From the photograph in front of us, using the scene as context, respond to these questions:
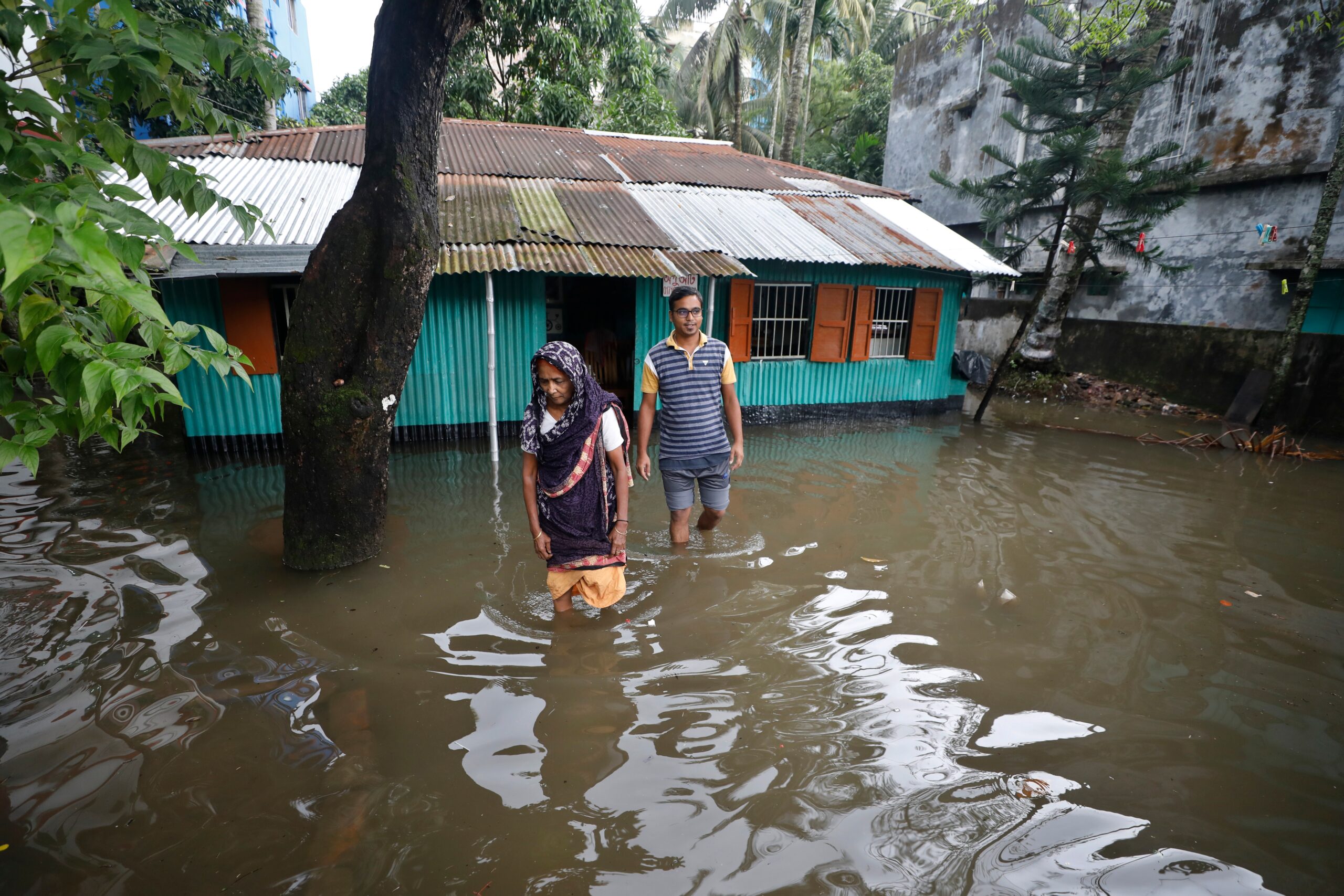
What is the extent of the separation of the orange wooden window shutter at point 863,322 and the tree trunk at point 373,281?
703cm

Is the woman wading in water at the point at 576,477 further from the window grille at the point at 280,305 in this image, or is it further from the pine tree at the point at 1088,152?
the pine tree at the point at 1088,152

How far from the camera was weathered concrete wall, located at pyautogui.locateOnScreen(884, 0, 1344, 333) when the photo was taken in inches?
383

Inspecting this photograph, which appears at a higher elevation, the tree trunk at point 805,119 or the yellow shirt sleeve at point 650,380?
the tree trunk at point 805,119

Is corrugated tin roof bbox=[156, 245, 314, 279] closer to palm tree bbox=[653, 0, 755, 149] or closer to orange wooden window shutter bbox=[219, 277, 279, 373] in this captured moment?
orange wooden window shutter bbox=[219, 277, 279, 373]

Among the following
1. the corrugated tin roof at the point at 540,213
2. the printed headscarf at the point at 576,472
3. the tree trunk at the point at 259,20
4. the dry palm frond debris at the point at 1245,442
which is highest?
the tree trunk at the point at 259,20

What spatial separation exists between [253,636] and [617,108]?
14.7 m

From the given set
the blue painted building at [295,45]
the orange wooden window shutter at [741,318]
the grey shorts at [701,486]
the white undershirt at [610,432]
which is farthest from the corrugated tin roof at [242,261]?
the blue painted building at [295,45]

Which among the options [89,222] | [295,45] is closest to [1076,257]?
[89,222]

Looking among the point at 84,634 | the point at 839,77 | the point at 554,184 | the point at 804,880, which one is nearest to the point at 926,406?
the point at 554,184

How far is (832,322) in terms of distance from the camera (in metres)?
9.75

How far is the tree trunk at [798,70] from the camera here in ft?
51.0

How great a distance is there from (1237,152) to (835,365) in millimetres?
7345

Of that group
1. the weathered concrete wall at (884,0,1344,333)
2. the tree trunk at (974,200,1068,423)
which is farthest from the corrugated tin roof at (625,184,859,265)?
the weathered concrete wall at (884,0,1344,333)

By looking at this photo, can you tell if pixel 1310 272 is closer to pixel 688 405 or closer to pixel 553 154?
pixel 688 405
